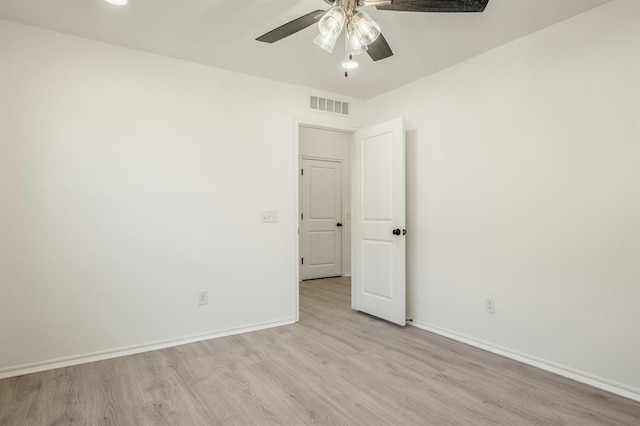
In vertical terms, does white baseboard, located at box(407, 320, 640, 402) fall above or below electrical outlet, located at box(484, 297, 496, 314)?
below

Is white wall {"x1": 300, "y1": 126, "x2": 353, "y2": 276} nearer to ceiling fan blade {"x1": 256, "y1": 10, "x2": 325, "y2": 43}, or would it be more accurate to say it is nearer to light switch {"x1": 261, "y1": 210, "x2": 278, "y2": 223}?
light switch {"x1": 261, "y1": 210, "x2": 278, "y2": 223}

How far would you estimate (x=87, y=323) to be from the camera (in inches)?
106

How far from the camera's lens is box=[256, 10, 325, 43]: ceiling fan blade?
1.91 m

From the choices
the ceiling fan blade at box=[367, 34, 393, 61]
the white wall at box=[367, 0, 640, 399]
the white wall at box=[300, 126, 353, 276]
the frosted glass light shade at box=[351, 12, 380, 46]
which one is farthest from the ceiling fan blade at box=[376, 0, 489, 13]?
the white wall at box=[300, 126, 353, 276]

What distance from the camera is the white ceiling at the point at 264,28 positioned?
7.47 feet

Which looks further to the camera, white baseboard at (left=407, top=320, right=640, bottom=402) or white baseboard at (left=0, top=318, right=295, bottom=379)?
white baseboard at (left=0, top=318, right=295, bottom=379)

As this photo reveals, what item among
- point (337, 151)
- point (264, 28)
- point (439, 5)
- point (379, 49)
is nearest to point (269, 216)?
point (264, 28)

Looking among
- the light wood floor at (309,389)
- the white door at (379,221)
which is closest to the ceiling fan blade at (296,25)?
the white door at (379,221)

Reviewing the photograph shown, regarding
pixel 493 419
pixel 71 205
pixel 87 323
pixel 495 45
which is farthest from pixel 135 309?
pixel 495 45

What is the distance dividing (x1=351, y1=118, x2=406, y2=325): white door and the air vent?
34cm

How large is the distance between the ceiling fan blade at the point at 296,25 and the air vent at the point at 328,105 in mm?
1561

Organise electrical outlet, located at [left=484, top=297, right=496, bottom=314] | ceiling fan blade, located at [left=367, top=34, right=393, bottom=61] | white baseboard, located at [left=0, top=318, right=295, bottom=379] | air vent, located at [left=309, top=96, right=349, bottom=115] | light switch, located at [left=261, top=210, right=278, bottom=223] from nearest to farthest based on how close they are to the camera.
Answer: ceiling fan blade, located at [left=367, top=34, right=393, bottom=61], white baseboard, located at [left=0, top=318, right=295, bottom=379], electrical outlet, located at [left=484, top=297, right=496, bottom=314], light switch, located at [left=261, top=210, right=278, bottom=223], air vent, located at [left=309, top=96, right=349, bottom=115]

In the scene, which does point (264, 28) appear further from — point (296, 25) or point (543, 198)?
point (543, 198)

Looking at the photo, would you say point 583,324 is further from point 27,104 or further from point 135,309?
point 27,104
